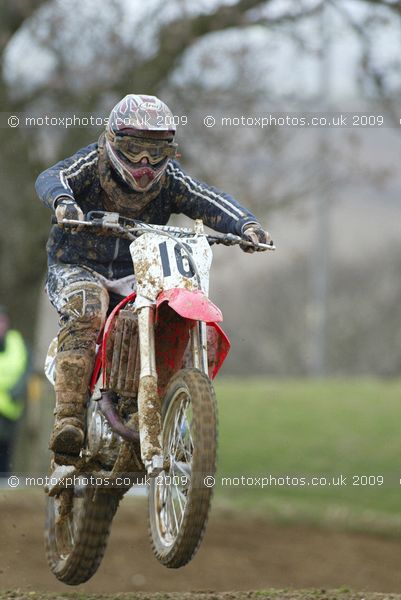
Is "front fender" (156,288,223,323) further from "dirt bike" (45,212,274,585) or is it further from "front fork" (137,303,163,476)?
"front fork" (137,303,163,476)

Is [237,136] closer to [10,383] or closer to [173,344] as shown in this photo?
[10,383]

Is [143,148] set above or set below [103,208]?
above

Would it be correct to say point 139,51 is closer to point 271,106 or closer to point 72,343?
point 271,106

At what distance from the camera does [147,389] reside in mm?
6535

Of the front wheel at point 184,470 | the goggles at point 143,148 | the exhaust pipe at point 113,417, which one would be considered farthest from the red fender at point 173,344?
the goggles at point 143,148

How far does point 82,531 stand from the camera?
303 inches

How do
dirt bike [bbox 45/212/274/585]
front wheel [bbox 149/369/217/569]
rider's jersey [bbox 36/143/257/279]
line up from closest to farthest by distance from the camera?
front wheel [bbox 149/369/217/569] → dirt bike [bbox 45/212/274/585] → rider's jersey [bbox 36/143/257/279]

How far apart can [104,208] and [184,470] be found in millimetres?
1966

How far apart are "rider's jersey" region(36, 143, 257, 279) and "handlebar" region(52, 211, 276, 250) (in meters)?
0.36

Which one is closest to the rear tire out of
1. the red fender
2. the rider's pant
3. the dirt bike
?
the dirt bike

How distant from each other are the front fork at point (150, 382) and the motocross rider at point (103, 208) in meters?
0.57

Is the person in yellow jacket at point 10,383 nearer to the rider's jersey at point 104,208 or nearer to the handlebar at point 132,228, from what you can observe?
the rider's jersey at point 104,208

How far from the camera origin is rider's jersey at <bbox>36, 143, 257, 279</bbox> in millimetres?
7414

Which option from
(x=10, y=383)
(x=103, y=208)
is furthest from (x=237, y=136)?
(x=103, y=208)
